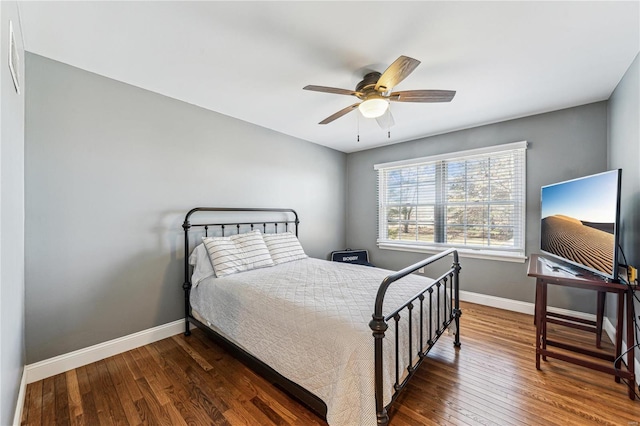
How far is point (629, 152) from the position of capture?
6.85 feet

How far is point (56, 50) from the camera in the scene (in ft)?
6.16

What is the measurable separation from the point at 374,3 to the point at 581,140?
116 inches

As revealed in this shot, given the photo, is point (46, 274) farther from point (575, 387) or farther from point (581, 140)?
point (581, 140)

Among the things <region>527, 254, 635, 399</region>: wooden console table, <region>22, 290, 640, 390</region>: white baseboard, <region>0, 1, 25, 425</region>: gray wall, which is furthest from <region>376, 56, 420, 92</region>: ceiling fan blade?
<region>22, 290, 640, 390</region>: white baseboard

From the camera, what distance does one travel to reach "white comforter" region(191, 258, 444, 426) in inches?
51.1

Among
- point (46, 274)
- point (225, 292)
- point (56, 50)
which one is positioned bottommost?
point (225, 292)

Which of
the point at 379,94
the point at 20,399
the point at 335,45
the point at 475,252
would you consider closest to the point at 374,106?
the point at 379,94

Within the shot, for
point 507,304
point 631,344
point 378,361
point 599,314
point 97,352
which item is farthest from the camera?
point 507,304

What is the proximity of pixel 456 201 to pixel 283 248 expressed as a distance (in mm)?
2532

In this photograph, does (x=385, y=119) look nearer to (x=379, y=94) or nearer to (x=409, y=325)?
(x=379, y=94)

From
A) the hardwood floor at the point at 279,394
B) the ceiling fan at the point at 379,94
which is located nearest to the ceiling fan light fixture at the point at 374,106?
the ceiling fan at the point at 379,94

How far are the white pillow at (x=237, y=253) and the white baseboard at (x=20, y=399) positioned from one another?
4.41ft

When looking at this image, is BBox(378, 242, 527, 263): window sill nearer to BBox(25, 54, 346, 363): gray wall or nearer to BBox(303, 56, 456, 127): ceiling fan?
BBox(303, 56, 456, 127): ceiling fan

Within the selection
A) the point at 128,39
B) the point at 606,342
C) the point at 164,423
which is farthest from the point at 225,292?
the point at 606,342
